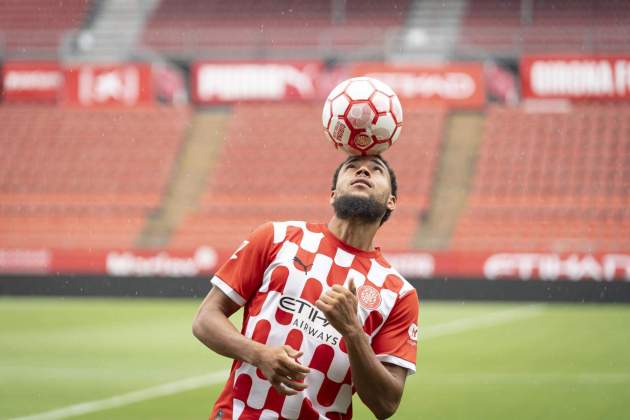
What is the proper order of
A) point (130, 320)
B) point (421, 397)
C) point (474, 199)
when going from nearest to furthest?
point (421, 397)
point (130, 320)
point (474, 199)

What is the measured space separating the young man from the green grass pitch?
440cm

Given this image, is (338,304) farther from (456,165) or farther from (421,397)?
(456,165)

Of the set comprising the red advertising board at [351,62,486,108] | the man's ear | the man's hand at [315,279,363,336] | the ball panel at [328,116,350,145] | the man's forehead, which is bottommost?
the man's hand at [315,279,363,336]

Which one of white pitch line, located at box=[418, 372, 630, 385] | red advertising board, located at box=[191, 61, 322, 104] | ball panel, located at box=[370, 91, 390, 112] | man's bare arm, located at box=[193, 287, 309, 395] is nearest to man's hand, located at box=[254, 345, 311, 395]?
man's bare arm, located at box=[193, 287, 309, 395]

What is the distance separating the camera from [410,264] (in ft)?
65.0

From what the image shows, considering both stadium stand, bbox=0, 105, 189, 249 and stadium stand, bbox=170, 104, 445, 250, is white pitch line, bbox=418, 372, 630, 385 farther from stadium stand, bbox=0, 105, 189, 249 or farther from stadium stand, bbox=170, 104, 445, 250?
stadium stand, bbox=0, 105, 189, 249

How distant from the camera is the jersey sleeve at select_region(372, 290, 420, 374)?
3734 mm

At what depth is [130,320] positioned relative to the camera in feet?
50.8

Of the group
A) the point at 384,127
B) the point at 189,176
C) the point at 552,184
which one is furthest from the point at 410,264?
the point at 384,127

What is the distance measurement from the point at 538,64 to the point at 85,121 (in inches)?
441

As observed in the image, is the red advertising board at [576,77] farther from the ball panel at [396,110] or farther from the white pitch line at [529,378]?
the ball panel at [396,110]

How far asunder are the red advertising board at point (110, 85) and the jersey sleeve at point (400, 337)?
2086 cm

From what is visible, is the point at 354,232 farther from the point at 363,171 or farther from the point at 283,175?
the point at 283,175

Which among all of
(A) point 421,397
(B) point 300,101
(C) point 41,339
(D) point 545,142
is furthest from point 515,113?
(A) point 421,397
